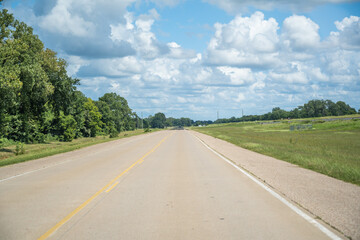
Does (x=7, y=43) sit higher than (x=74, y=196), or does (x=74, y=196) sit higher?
(x=7, y=43)

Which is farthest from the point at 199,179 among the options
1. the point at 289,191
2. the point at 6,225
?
the point at 6,225

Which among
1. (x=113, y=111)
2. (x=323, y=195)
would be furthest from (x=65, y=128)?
(x=323, y=195)

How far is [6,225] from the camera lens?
603 cm

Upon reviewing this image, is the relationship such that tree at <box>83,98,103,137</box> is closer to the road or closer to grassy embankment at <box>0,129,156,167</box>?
grassy embankment at <box>0,129,156,167</box>

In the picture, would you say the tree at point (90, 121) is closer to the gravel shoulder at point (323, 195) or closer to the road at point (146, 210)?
the road at point (146, 210)

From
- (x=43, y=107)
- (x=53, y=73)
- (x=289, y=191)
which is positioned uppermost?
(x=53, y=73)

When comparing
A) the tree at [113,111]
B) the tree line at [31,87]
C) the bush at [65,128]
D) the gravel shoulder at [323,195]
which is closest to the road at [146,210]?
the gravel shoulder at [323,195]

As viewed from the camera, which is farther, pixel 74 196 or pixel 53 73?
pixel 53 73

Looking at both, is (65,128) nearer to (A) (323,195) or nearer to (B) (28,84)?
(B) (28,84)

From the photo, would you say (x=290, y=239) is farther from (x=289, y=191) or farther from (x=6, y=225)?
(x=6, y=225)

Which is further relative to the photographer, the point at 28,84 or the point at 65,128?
the point at 65,128

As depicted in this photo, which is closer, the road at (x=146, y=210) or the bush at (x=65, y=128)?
the road at (x=146, y=210)

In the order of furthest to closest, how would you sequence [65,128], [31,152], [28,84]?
[65,128] → [31,152] → [28,84]

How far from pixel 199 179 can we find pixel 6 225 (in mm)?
6625
